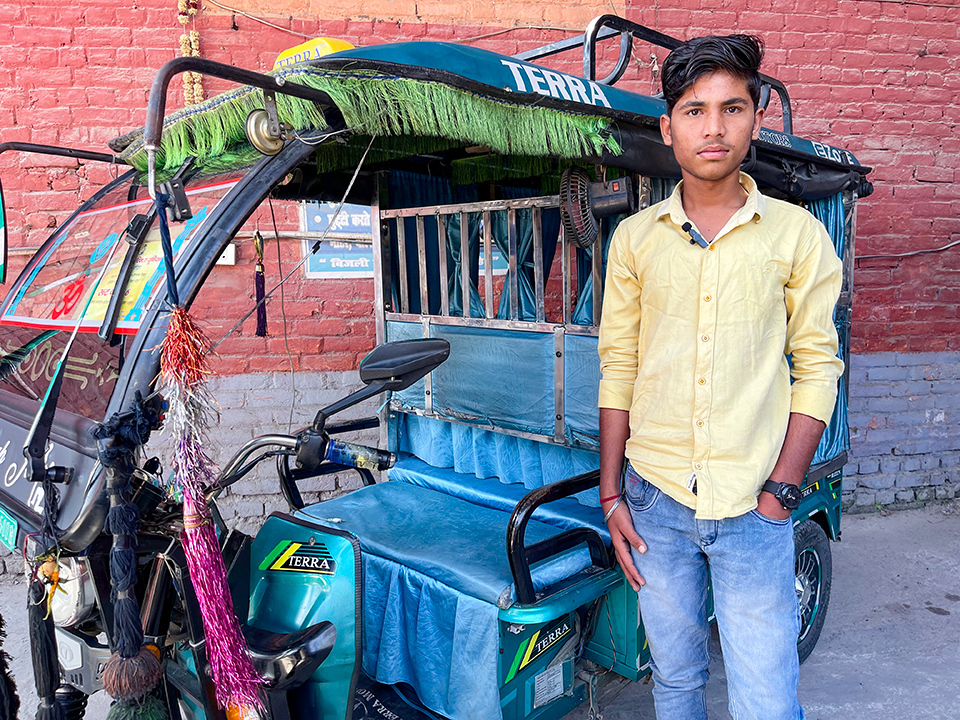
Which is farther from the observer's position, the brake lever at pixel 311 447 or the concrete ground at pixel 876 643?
the concrete ground at pixel 876 643

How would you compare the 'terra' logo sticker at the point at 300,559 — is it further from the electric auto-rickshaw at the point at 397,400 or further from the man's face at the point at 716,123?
the man's face at the point at 716,123

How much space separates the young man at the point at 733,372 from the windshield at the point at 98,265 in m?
1.21

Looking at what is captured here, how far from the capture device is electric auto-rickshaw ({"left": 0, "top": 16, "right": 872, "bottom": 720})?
1593mm

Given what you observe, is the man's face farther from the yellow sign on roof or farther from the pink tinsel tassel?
the pink tinsel tassel

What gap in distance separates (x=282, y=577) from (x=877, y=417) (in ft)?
15.1

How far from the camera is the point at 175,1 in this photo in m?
3.88

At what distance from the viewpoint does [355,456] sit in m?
1.78

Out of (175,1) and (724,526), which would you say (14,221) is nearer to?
(175,1)

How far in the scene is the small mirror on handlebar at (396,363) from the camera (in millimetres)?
1592

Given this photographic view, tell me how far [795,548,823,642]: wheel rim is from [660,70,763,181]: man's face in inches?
80.4

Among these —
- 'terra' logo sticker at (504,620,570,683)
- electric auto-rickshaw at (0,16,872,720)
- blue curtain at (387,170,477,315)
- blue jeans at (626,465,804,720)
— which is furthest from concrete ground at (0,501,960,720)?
blue curtain at (387,170,477,315)

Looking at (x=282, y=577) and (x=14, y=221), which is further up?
(x=14, y=221)

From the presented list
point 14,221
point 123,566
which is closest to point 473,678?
point 123,566

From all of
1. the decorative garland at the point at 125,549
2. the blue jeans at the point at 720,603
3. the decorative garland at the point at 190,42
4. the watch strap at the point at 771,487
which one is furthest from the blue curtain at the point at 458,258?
the decorative garland at the point at 190,42
